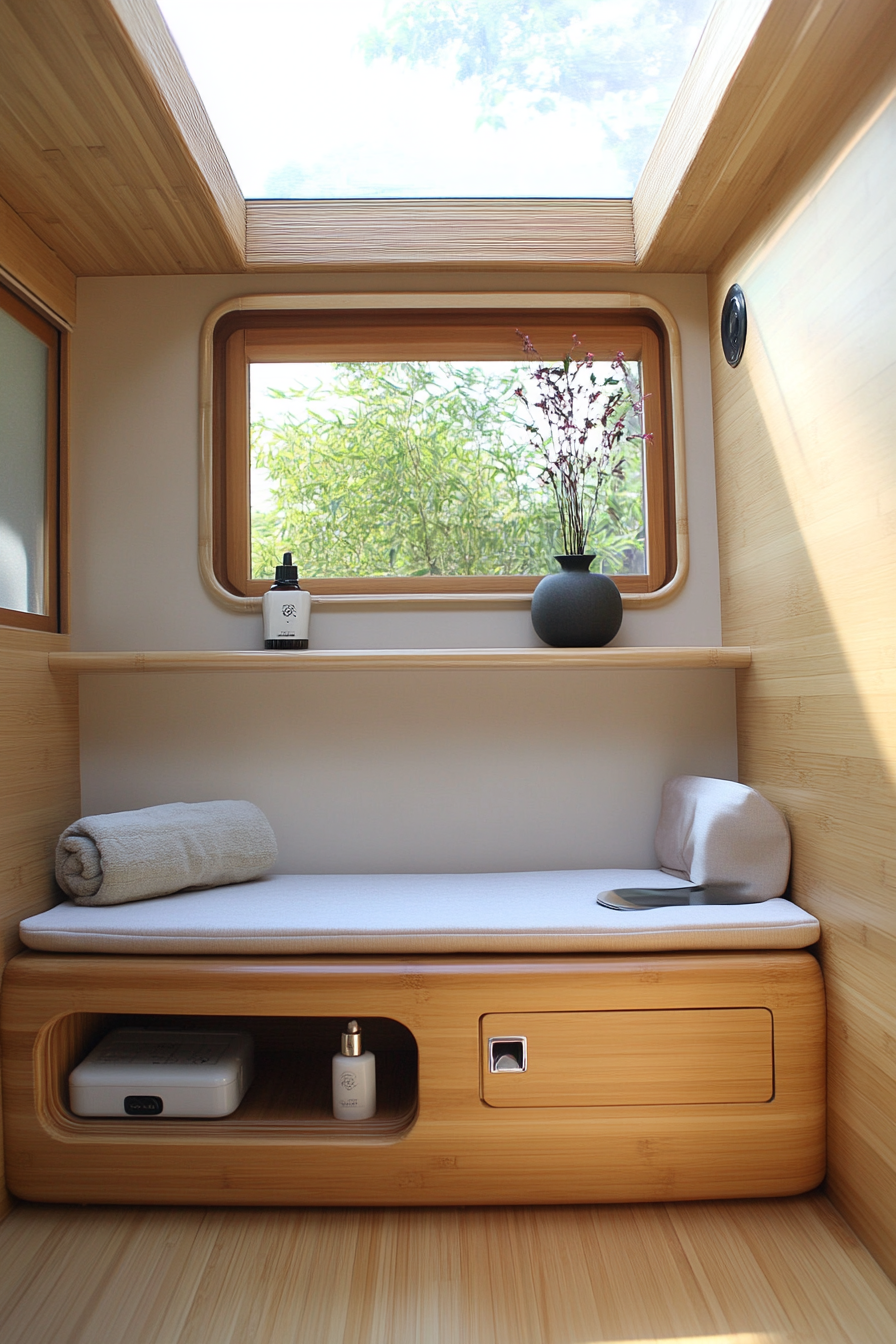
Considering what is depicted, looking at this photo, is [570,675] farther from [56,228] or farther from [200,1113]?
[56,228]

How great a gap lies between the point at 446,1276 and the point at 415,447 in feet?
5.16

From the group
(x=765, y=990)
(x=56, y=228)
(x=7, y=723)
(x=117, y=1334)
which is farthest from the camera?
(x=56, y=228)

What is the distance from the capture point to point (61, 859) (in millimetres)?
1594

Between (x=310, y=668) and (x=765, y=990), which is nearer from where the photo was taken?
(x=765, y=990)

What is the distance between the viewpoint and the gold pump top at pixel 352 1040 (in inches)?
59.0

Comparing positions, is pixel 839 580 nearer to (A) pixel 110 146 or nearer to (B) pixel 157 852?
(B) pixel 157 852

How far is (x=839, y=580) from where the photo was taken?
1370 millimetres

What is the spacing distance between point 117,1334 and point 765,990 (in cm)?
105

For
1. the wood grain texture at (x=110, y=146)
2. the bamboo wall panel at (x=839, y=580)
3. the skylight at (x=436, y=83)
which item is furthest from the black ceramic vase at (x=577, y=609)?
the wood grain texture at (x=110, y=146)

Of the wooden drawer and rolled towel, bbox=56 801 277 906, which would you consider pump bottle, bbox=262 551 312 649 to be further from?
the wooden drawer

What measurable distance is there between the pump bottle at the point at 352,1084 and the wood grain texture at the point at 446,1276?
0.15 metres

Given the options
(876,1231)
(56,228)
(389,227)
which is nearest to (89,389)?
(56,228)

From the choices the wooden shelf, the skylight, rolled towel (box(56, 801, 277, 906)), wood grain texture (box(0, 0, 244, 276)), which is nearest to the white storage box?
rolled towel (box(56, 801, 277, 906))

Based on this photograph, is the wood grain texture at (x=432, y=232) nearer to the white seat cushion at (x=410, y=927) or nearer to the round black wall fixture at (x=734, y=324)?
the round black wall fixture at (x=734, y=324)
